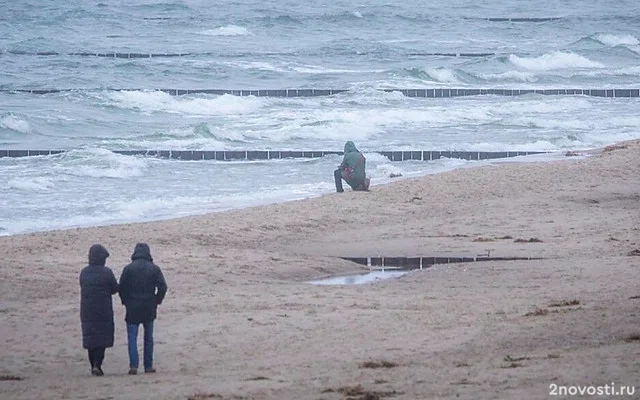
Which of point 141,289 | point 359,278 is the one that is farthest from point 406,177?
point 141,289

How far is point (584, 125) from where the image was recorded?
30734mm

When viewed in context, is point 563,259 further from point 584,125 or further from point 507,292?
point 584,125

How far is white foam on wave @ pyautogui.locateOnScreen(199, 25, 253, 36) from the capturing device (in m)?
72.1

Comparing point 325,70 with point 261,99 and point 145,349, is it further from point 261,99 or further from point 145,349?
point 145,349

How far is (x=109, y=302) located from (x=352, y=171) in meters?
9.87

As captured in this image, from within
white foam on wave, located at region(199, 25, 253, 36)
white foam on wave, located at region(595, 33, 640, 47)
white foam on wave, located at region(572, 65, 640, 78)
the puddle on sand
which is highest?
white foam on wave, located at region(199, 25, 253, 36)

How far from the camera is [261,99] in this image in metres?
39.2

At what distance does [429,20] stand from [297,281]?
6951cm

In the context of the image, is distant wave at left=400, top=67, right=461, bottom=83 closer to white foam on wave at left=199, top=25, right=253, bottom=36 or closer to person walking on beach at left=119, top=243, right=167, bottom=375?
white foam on wave at left=199, top=25, right=253, bottom=36

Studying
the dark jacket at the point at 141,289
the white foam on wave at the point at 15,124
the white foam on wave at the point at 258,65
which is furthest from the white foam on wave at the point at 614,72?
the dark jacket at the point at 141,289

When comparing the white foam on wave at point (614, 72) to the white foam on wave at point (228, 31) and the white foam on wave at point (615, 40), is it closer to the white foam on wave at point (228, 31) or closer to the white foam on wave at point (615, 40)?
the white foam on wave at point (615, 40)

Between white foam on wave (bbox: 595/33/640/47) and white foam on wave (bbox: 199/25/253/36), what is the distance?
19.6 metres

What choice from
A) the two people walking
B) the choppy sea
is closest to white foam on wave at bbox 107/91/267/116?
the choppy sea

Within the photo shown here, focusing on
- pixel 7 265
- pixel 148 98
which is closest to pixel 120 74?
pixel 148 98
